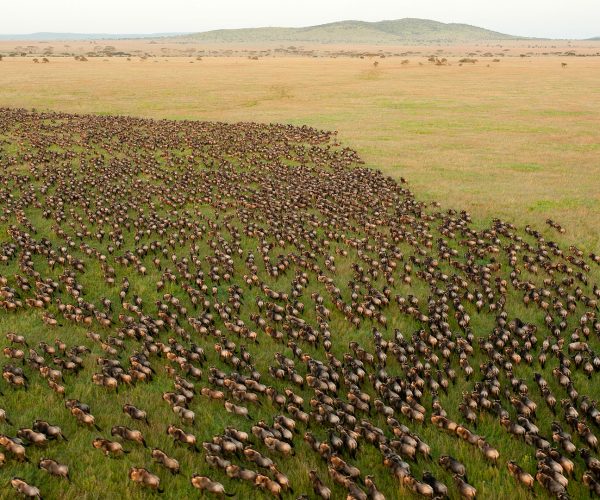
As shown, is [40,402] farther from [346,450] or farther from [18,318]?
[346,450]

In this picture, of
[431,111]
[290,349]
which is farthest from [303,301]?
[431,111]

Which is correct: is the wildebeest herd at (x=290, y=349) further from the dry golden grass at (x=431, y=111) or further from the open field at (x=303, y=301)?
the dry golden grass at (x=431, y=111)

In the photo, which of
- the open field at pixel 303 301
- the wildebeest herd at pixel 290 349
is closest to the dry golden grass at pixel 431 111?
the open field at pixel 303 301

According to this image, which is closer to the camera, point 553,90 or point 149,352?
point 149,352

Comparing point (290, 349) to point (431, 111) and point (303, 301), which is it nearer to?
point (303, 301)

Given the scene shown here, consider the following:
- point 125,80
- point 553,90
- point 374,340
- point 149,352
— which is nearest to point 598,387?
point 374,340

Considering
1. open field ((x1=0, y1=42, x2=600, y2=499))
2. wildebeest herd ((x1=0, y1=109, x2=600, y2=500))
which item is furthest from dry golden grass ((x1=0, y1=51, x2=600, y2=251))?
wildebeest herd ((x1=0, y1=109, x2=600, y2=500))

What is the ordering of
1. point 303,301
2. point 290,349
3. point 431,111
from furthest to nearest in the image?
point 431,111 < point 303,301 < point 290,349
